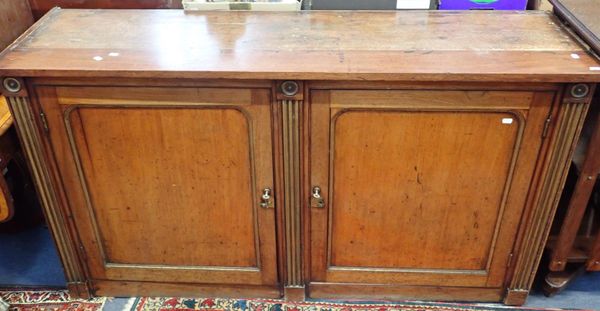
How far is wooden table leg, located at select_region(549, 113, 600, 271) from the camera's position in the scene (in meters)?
1.41

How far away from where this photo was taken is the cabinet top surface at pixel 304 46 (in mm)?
1265

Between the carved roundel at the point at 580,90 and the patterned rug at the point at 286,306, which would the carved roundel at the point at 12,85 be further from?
the carved roundel at the point at 580,90

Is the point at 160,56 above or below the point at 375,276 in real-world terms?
above

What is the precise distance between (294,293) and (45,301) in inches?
32.3

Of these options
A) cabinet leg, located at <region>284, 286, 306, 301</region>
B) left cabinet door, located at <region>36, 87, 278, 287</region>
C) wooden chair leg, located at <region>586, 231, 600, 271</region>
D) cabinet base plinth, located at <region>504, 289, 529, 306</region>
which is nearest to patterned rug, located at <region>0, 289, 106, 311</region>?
left cabinet door, located at <region>36, 87, 278, 287</region>

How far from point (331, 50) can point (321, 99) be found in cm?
13

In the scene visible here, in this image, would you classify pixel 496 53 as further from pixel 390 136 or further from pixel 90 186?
pixel 90 186

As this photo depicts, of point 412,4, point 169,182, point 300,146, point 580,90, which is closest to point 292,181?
point 300,146

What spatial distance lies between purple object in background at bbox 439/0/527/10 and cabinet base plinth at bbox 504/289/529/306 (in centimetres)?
90

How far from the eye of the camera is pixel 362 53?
1346 millimetres

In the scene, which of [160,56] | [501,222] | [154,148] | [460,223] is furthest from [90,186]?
[501,222]

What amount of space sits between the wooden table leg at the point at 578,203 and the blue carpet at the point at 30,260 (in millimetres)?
1593

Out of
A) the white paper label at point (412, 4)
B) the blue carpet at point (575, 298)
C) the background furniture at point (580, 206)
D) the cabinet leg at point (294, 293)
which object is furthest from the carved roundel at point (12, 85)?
the blue carpet at point (575, 298)

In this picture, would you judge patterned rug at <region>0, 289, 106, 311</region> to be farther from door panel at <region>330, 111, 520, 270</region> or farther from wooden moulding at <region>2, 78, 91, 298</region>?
door panel at <region>330, 111, 520, 270</region>
